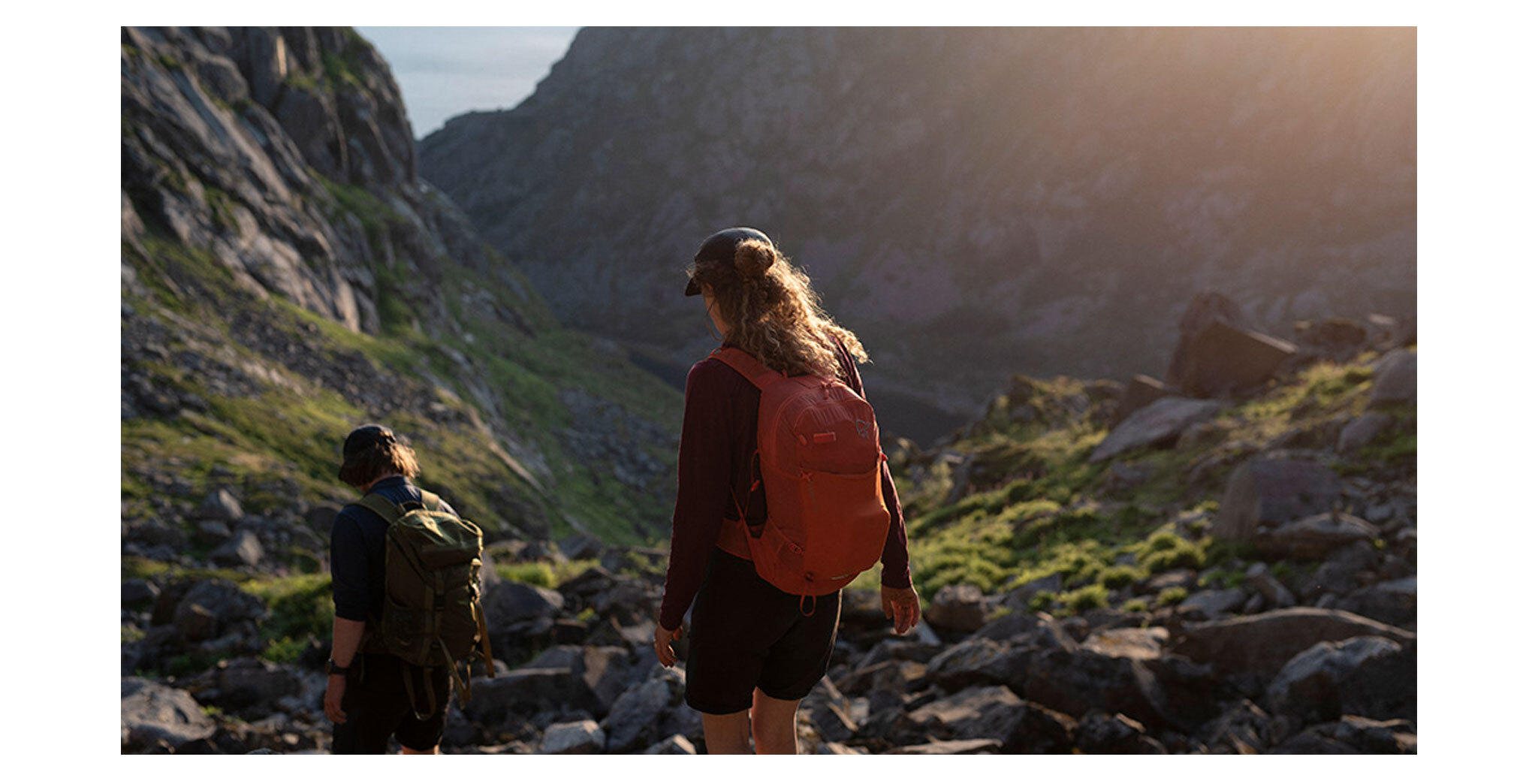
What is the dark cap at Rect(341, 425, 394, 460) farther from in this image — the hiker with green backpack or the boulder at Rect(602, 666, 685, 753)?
the boulder at Rect(602, 666, 685, 753)

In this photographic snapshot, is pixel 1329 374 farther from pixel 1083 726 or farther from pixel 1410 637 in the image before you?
pixel 1083 726

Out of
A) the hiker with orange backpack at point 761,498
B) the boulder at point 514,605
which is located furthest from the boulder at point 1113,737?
the boulder at point 514,605

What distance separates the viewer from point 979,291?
104m

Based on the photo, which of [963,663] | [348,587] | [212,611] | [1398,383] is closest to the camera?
[348,587]

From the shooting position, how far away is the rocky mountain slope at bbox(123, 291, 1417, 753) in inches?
285

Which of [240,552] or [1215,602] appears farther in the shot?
[240,552]

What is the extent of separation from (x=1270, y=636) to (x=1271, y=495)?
166 inches

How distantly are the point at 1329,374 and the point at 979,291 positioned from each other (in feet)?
280

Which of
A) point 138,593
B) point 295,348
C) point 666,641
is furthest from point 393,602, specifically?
point 295,348

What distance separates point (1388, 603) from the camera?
8.93 m

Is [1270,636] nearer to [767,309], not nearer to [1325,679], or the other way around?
[1325,679]

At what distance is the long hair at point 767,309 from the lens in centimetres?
351

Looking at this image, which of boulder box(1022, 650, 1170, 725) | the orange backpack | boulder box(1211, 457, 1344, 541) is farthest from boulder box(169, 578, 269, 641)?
Answer: boulder box(1211, 457, 1344, 541)

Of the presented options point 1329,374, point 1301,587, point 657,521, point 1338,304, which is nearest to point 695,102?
point 1338,304
